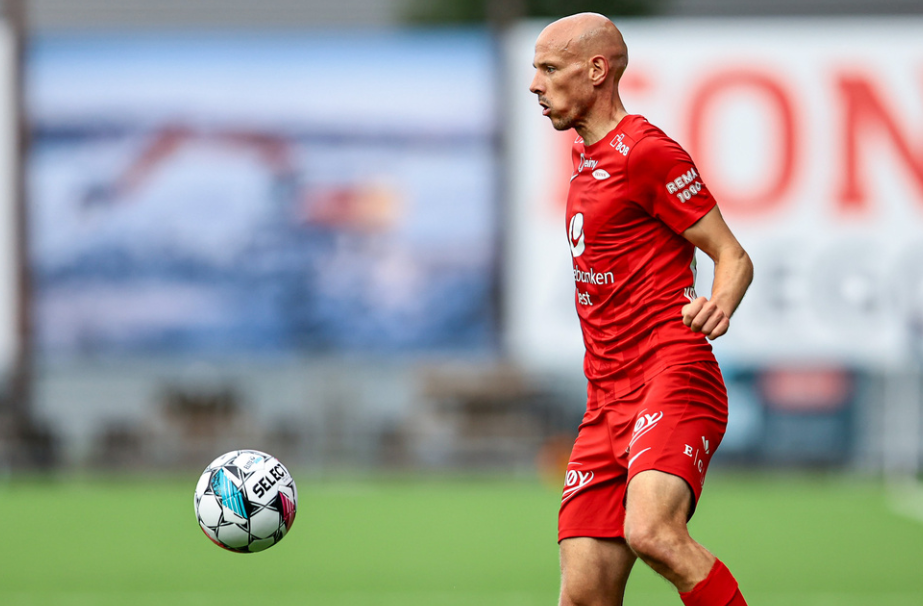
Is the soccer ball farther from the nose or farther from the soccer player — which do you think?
the nose

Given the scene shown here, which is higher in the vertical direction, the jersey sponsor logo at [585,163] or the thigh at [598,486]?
the jersey sponsor logo at [585,163]

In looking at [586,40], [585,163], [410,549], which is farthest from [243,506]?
[410,549]

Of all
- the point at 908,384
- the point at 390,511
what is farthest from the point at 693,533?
the point at 908,384

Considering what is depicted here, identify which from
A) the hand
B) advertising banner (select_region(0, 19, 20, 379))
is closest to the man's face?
the hand

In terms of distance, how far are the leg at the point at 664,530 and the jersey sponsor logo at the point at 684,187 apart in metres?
0.97

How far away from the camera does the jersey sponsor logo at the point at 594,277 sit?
5.28 meters

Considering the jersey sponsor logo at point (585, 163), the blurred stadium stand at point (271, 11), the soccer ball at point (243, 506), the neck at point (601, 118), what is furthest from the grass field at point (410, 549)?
the blurred stadium stand at point (271, 11)

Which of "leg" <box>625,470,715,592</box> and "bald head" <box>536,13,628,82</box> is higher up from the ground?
"bald head" <box>536,13,628,82</box>

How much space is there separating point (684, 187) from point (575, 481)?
3.87 ft

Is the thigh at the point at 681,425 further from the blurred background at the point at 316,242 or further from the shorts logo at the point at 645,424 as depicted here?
the blurred background at the point at 316,242

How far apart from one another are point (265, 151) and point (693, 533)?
8.89 m

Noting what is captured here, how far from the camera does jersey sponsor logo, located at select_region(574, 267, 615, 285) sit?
528cm

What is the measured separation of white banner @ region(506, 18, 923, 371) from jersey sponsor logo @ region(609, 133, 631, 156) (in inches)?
498

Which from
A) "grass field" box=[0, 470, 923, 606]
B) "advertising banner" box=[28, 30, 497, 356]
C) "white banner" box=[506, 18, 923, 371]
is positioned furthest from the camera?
"advertising banner" box=[28, 30, 497, 356]
